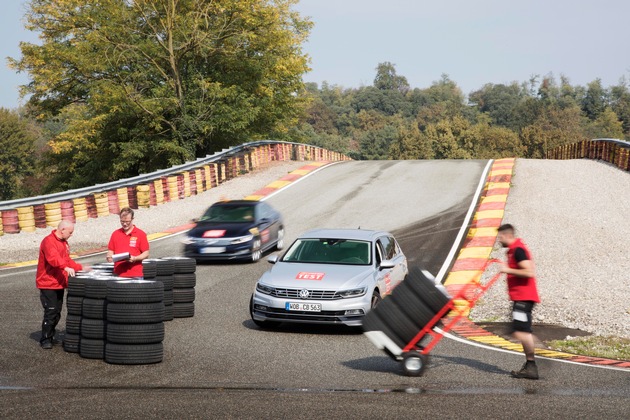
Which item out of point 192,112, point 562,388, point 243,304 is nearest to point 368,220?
point 243,304

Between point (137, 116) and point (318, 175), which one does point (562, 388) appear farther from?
point (137, 116)

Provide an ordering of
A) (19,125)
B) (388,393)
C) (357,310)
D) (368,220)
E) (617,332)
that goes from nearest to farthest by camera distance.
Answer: (388,393) → (357,310) → (617,332) → (368,220) → (19,125)

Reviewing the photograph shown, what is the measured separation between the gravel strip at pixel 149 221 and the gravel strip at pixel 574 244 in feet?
35.6

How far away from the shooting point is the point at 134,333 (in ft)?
32.6

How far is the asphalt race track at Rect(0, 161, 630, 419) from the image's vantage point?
7.70 metres

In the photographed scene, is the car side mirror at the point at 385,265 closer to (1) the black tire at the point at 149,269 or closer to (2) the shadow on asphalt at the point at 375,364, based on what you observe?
(2) the shadow on asphalt at the point at 375,364

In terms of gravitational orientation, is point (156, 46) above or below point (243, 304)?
above

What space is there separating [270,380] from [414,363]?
172cm

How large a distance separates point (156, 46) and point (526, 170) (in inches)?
892

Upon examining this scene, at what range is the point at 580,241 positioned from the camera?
2080 centimetres

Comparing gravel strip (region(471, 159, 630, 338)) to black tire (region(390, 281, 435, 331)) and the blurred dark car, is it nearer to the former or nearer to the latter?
black tire (region(390, 281, 435, 331))

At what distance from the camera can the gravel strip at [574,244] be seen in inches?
569

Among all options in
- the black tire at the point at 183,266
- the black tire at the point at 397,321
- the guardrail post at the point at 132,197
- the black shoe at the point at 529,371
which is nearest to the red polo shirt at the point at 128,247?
the black tire at the point at 183,266

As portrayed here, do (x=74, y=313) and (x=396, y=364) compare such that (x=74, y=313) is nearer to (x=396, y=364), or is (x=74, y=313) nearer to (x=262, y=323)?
(x=262, y=323)
